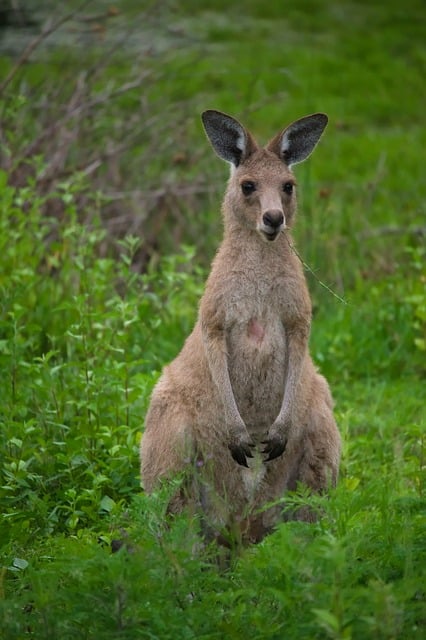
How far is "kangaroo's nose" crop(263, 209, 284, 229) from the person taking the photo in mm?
4371

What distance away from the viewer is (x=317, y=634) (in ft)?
10.3

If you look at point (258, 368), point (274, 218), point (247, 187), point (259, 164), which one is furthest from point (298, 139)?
point (258, 368)

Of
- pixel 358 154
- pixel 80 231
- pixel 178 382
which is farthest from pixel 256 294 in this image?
pixel 358 154

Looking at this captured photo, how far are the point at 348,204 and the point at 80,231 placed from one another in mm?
4165

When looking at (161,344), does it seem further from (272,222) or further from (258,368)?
(272,222)

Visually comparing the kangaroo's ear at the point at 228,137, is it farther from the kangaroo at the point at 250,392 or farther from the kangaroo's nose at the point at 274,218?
the kangaroo's nose at the point at 274,218

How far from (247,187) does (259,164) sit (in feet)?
0.42

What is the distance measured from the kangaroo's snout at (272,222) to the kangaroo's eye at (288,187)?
0.79 ft

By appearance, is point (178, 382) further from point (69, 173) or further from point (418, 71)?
point (418, 71)

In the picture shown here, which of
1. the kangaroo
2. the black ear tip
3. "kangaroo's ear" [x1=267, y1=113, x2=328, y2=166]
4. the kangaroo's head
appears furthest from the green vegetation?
the black ear tip

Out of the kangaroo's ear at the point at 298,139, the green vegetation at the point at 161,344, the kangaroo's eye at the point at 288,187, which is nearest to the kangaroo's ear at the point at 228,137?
the kangaroo's ear at the point at 298,139

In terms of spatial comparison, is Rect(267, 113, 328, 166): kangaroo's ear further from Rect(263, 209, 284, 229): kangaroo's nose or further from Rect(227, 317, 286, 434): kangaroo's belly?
Rect(227, 317, 286, 434): kangaroo's belly

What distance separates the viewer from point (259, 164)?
4676 millimetres

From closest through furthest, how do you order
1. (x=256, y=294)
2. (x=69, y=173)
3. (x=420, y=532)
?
(x=420, y=532) < (x=256, y=294) < (x=69, y=173)
